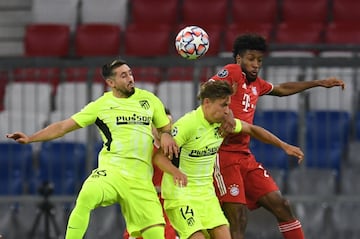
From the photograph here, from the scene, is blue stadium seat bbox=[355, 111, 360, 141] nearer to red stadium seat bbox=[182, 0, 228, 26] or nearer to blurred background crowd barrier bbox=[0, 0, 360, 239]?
blurred background crowd barrier bbox=[0, 0, 360, 239]

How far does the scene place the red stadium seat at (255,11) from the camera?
20.4m

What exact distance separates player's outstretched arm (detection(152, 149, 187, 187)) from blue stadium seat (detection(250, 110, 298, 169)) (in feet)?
15.5

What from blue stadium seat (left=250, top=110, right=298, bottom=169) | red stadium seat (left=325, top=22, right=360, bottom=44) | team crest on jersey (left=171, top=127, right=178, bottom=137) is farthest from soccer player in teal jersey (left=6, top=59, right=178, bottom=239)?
red stadium seat (left=325, top=22, right=360, bottom=44)

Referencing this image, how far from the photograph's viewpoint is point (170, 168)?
11.7 metres

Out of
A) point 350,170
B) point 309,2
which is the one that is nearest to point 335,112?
point 350,170

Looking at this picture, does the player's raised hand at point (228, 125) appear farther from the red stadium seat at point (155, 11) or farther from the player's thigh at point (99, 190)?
the red stadium seat at point (155, 11)

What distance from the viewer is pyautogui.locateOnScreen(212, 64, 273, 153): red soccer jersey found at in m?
12.7

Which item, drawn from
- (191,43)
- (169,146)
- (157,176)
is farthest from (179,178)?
(157,176)

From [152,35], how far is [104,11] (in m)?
1.25

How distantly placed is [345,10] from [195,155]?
885 cm

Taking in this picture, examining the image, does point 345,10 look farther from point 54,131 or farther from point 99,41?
point 54,131

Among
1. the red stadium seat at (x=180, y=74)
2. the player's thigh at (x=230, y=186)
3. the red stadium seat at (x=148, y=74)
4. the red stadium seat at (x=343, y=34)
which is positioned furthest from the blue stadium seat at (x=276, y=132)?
the player's thigh at (x=230, y=186)

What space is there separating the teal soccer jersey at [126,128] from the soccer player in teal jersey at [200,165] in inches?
22.0

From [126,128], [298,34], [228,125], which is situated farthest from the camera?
[298,34]
